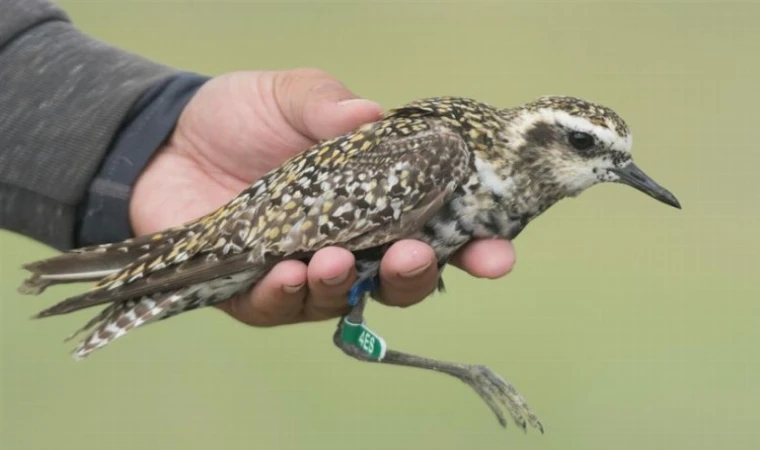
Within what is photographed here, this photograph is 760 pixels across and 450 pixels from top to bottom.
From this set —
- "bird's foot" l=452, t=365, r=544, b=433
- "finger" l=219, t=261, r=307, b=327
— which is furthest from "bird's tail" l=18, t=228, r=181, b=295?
"bird's foot" l=452, t=365, r=544, b=433

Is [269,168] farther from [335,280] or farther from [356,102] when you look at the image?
[335,280]

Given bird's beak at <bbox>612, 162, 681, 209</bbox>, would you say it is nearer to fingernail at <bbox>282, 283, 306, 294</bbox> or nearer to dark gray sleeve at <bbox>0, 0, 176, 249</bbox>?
fingernail at <bbox>282, 283, 306, 294</bbox>

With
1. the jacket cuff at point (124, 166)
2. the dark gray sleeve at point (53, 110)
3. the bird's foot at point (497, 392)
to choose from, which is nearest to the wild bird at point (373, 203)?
the bird's foot at point (497, 392)

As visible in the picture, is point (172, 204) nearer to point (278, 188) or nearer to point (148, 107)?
point (148, 107)

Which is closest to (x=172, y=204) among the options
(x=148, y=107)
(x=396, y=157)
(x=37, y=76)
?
(x=148, y=107)

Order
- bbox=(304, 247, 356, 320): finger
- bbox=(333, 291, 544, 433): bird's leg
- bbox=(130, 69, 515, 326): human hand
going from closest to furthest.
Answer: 1. bbox=(304, 247, 356, 320): finger
2. bbox=(130, 69, 515, 326): human hand
3. bbox=(333, 291, 544, 433): bird's leg

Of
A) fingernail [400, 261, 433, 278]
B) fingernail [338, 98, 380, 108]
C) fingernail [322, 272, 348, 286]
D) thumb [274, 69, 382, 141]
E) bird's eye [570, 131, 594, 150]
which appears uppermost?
bird's eye [570, 131, 594, 150]
